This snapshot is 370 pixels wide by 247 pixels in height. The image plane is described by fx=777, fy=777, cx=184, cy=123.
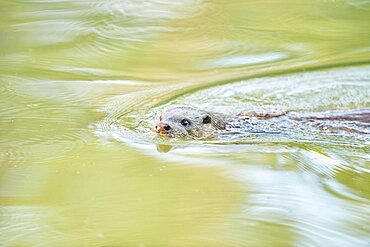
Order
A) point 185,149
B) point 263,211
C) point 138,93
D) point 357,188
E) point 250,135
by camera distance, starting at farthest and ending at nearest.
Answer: point 138,93
point 250,135
point 185,149
point 357,188
point 263,211

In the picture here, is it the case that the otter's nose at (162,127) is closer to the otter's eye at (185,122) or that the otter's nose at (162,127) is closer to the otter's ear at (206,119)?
the otter's eye at (185,122)

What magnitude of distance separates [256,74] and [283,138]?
1.68 metres

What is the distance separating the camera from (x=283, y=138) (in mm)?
6340

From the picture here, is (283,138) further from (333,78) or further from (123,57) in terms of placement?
(123,57)

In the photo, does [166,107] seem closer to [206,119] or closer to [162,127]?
[206,119]

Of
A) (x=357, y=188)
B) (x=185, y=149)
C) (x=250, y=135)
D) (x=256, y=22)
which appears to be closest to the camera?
(x=357, y=188)

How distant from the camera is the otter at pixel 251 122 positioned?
6441mm

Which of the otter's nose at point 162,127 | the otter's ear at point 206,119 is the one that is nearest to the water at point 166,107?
the otter's nose at point 162,127

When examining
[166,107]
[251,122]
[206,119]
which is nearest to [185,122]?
[206,119]

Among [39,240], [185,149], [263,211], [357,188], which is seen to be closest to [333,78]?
[185,149]

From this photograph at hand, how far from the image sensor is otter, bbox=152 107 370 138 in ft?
21.1

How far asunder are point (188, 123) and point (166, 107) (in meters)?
0.70

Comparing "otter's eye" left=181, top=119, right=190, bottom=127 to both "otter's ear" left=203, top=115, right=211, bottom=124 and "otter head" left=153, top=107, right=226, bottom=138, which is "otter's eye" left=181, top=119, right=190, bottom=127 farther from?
"otter's ear" left=203, top=115, right=211, bottom=124

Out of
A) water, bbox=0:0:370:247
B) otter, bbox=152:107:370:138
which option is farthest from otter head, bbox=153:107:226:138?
water, bbox=0:0:370:247
